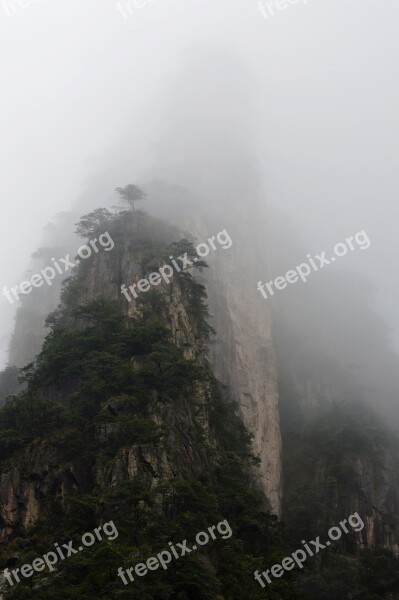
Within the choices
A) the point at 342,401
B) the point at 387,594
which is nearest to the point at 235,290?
the point at 342,401

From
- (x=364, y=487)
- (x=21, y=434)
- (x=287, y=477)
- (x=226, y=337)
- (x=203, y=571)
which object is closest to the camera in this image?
(x=203, y=571)

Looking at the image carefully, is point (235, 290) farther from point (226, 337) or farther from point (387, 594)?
point (387, 594)

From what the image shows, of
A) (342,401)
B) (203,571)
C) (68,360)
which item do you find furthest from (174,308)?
(342,401)

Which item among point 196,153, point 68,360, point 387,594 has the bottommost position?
point 387,594

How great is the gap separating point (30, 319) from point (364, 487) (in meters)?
32.7

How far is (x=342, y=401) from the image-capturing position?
52.8 meters

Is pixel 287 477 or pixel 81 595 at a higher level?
pixel 287 477

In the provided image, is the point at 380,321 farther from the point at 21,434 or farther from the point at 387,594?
the point at 21,434

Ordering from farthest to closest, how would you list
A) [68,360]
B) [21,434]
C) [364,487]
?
[364,487] < [68,360] < [21,434]

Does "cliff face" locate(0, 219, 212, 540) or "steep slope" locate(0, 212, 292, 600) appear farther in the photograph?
"cliff face" locate(0, 219, 212, 540)

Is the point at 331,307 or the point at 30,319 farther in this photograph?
the point at 331,307

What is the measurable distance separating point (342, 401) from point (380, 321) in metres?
22.9

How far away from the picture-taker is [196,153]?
70562mm

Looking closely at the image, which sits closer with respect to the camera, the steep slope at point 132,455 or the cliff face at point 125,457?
the steep slope at point 132,455
